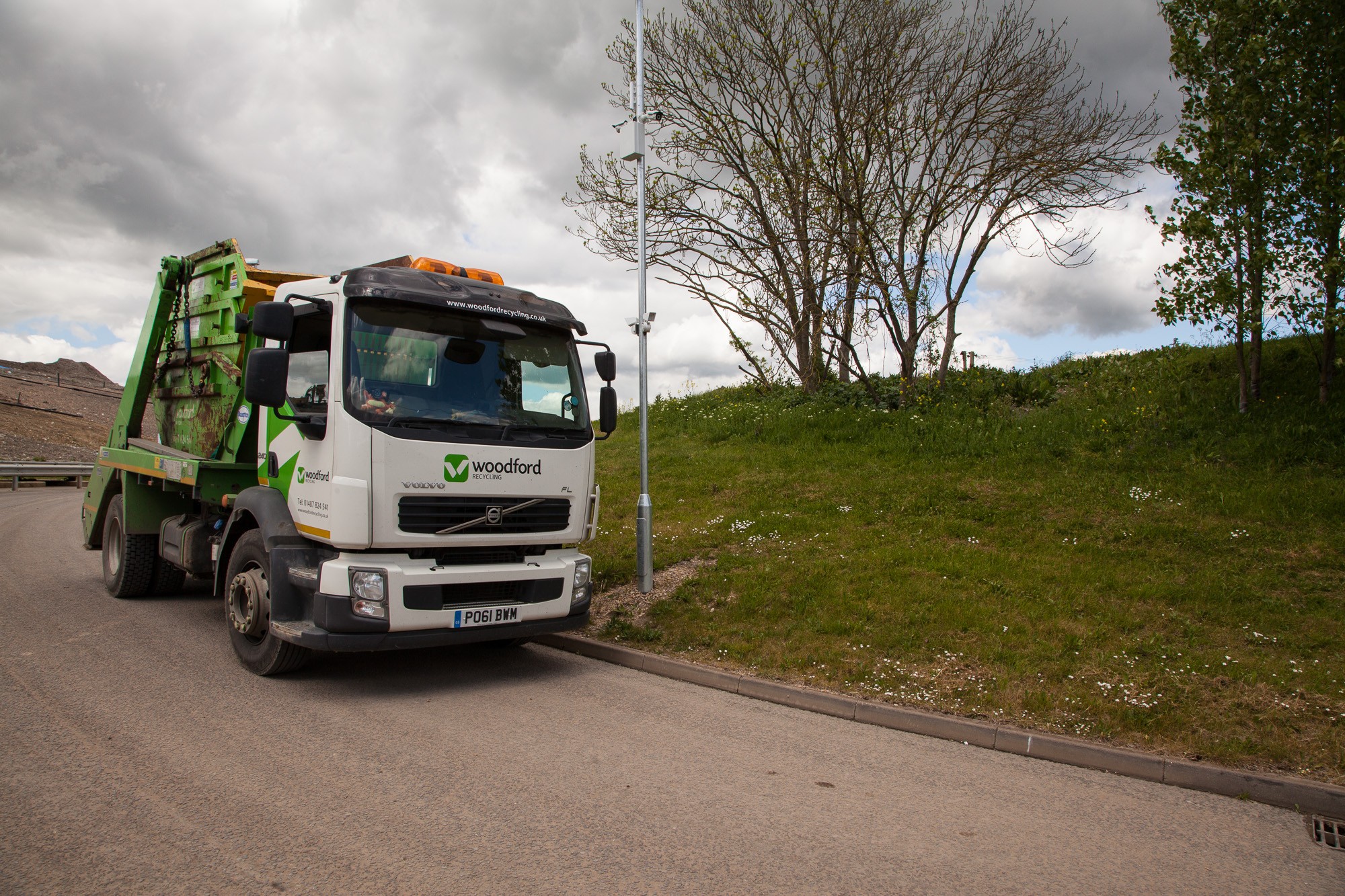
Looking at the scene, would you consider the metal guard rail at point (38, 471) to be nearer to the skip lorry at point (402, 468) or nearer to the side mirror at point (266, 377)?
the skip lorry at point (402, 468)

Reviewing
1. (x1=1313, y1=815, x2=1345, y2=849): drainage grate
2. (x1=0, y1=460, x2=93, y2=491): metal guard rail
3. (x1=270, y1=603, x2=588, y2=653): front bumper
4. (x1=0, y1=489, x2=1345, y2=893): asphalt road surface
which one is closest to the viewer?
(x1=0, y1=489, x2=1345, y2=893): asphalt road surface

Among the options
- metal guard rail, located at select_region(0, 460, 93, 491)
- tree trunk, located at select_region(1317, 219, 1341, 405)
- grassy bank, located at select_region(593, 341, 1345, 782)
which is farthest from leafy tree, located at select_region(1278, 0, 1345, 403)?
metal guard rail, located at select_region(0, 460, 93, 491)

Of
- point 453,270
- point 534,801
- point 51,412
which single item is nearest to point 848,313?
point 453,270

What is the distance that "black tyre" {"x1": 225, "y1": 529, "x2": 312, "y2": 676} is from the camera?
5.96m

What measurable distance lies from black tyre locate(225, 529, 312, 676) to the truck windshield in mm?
1481

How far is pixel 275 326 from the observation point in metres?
5.70

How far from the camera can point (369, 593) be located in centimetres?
556

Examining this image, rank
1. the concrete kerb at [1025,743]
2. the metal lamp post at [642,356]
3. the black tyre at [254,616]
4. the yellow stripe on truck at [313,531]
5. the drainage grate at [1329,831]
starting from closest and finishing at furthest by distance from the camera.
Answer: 1. the drainage grate at [1329,831]
2. the concrete kerb at [1025,743]
3. the yellow stripe on truck at [313,531]
4. the black tyre at [254,616]
5. the metal lamp post at [642,356]

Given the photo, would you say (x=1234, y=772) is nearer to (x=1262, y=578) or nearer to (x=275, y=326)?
(x=1262, y=578)

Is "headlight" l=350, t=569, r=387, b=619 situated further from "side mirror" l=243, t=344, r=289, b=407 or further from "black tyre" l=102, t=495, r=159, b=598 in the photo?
"black tyre" l=102, t=495, r=159, b=598

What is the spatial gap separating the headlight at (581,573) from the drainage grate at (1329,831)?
469 centimetres

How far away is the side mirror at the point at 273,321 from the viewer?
5.67 meters

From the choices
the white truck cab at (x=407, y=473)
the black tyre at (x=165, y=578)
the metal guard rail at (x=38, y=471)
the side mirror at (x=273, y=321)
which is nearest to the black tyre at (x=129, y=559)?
the black tyre at (x=165, y=578)

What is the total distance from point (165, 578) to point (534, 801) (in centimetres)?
669
